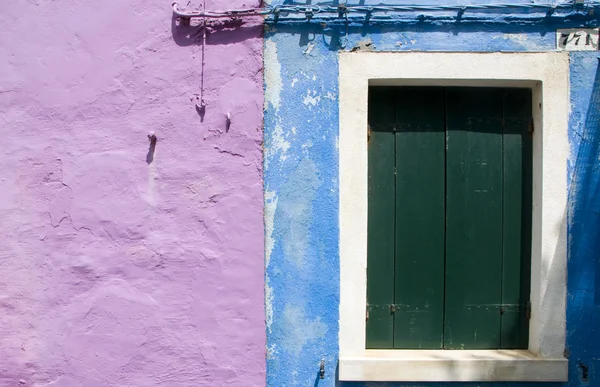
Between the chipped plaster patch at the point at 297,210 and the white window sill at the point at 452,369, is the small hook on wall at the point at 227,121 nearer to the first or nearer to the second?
the chipped plaster patch at the point at 297,210

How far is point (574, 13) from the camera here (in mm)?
3510

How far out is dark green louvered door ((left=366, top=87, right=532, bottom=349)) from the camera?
12.0ft

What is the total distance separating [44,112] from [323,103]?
5.64ft

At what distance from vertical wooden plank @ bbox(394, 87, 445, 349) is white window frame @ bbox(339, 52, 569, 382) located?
18 centimetres

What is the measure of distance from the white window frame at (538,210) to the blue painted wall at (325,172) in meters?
0.06

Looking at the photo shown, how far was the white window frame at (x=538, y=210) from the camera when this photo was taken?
3494mm

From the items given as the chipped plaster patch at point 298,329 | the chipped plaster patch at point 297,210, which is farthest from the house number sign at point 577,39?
the chipped plaster patch at point 298,329

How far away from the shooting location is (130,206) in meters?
3.59

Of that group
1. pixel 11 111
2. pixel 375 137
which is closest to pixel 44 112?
pixel 11 111

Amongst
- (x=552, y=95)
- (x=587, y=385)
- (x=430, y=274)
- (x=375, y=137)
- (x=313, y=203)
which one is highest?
(x=552, y=95)

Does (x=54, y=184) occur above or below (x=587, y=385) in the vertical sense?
above

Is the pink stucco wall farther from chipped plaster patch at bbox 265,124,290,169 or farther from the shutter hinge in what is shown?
the shutter hinge

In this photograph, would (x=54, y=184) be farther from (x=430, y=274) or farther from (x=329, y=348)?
(x=430, y=274)

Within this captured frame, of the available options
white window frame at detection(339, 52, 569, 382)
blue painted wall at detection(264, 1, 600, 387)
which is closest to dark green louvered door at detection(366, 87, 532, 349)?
white window frame at detection(339, 52, 569, 382)
